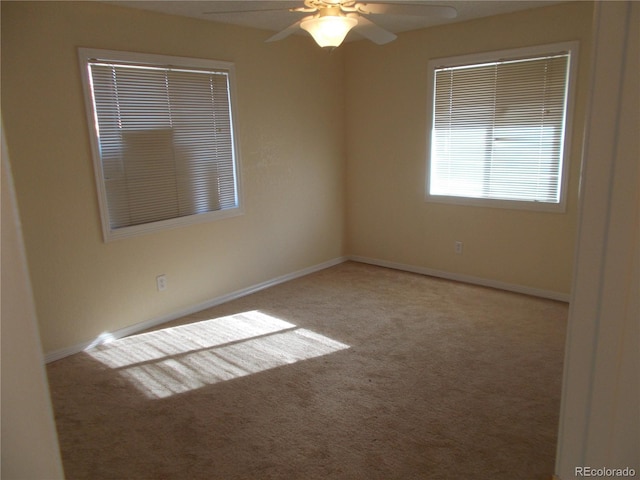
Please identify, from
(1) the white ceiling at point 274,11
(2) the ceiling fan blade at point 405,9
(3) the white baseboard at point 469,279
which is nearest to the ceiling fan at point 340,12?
(2) the ceiling fan blade at point 405,9

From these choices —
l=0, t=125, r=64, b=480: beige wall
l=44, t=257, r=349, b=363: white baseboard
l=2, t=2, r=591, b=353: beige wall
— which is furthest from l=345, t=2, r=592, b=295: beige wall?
l=0, t=125, r=64, b=480: beige wall

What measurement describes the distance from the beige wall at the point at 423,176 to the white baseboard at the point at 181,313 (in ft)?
2.58

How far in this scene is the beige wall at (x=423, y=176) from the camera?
3854mm

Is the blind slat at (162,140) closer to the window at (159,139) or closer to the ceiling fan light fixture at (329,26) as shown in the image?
the window at (159,139)

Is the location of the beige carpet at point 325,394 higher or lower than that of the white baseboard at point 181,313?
lower

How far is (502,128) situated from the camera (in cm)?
417

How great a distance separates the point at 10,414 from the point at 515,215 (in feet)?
14.0

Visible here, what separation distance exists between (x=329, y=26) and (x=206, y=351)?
232 cm

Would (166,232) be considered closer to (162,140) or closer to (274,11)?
(162,140)

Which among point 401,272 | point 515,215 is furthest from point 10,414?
point 401,272

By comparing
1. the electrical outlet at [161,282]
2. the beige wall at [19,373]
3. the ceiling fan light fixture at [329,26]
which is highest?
the ceiling fan light fixture at [329,26]

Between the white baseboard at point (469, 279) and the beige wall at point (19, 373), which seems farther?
the white baseboard at point (469, 279)

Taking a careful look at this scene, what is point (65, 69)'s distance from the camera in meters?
3.08

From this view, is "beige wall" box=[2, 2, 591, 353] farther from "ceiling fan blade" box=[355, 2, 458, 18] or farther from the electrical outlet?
"ceiling fan blade" box=[355, 2, 458, 18]
